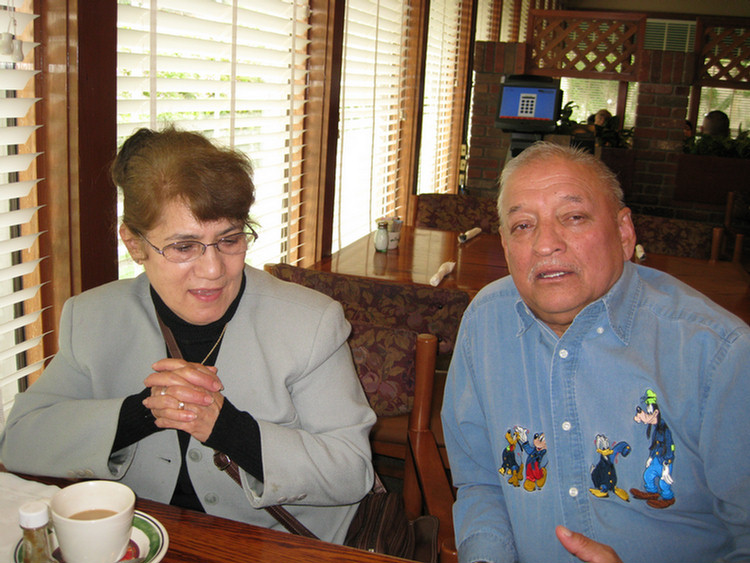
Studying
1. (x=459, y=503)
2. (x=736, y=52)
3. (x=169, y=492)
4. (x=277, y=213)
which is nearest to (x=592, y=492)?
(x=459, y=503)

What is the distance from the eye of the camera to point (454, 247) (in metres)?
3.45

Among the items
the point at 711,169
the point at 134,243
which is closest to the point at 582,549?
the point at 134,243

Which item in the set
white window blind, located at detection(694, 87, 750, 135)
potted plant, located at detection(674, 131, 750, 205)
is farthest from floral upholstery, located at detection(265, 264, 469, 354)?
white window blind, located at detection(694, 87, 750, 135)

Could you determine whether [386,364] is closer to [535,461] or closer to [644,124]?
[535,461]

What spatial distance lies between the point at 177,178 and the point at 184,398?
1.40 ft

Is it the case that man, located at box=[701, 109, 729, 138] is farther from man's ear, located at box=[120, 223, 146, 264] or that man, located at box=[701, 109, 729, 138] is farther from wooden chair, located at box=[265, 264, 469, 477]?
man's ear, located at box=[120, 223, 146, 264]

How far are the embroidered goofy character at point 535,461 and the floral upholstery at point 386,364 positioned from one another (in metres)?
0.57

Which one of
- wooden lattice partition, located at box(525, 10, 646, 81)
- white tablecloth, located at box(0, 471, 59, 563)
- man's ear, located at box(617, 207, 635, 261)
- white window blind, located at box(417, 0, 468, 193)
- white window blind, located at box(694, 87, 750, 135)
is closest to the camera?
white tablecloth, located at box(0, 471, 59, 563)

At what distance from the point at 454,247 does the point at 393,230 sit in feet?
1.24

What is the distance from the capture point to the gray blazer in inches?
50.1

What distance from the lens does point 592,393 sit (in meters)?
1.29

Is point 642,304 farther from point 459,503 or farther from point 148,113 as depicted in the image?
point 148,113

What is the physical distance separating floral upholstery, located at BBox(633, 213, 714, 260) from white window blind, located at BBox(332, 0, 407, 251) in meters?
1.54

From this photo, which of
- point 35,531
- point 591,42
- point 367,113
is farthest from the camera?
point 591,42
